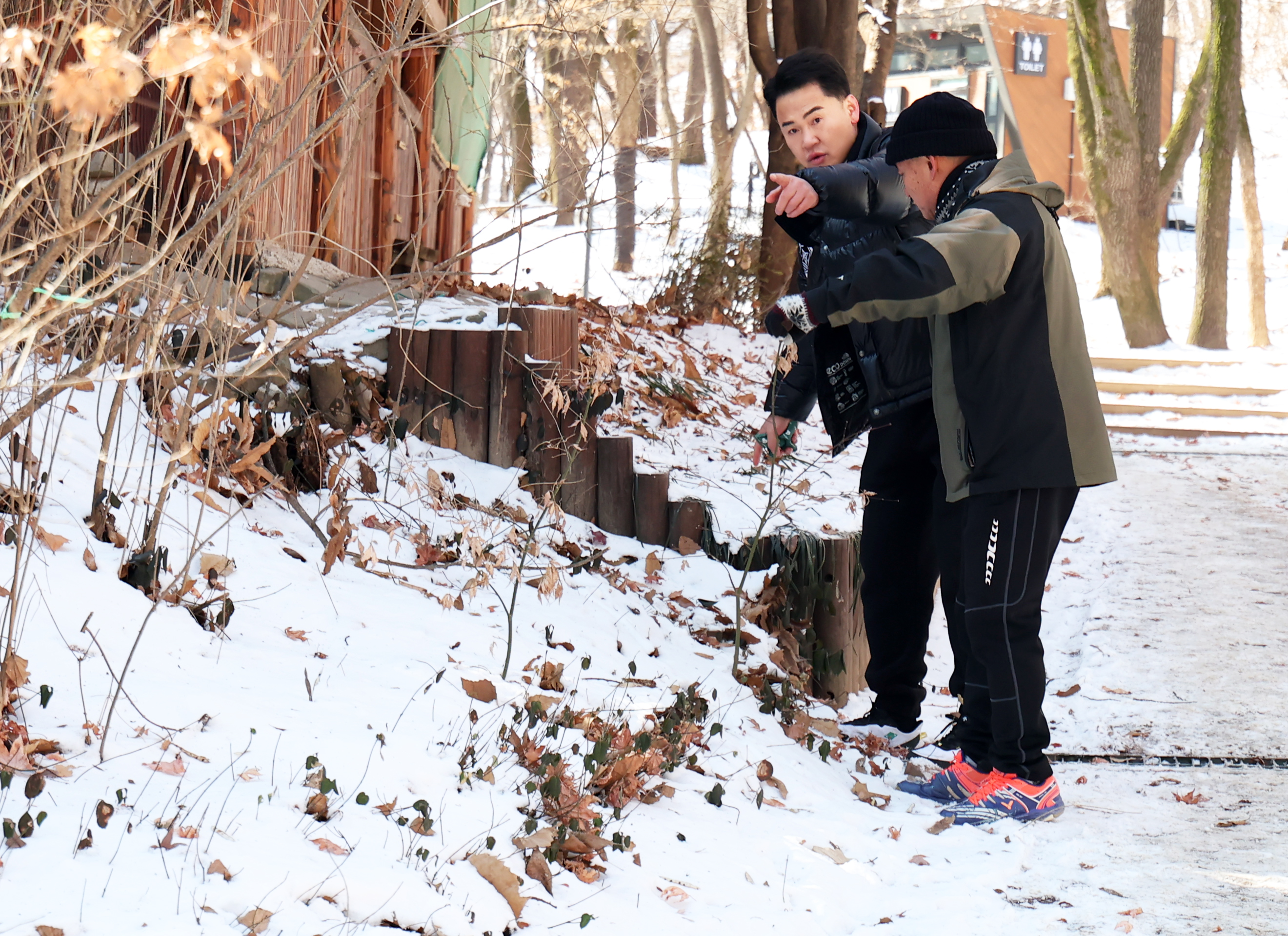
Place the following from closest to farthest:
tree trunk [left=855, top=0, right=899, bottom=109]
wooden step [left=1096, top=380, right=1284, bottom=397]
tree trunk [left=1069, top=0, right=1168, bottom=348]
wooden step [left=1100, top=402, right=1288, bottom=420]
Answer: wooden step [left=1100, top=402, right=1288, bottom=420] < wooden step [left=1096, top=380, right=1284, bottom=397] < tree trunk [left=855, top=0, right=899, bottom=109] < tree trunk [left=1069, top=0, right=1168, bottom=348]

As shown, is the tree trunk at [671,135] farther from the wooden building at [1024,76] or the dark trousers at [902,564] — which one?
Answer: the wooden building at [1024,76]

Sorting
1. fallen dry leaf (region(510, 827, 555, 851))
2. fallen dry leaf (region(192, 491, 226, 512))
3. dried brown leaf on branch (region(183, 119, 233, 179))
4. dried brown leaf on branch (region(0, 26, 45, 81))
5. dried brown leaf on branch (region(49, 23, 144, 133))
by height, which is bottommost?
fallen dry leaf (region(510, 827, 555, 851))

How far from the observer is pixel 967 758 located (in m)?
3.35

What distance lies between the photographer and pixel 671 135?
3590mm

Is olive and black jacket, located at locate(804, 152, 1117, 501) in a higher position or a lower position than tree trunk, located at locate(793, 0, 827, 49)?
lower

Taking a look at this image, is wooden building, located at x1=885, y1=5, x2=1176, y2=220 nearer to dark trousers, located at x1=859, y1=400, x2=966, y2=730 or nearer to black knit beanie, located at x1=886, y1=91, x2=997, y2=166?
dark trousers, located at x1=859, y1=400, x2=966, y2=730

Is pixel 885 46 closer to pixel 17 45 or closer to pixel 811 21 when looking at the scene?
pixel 811 21

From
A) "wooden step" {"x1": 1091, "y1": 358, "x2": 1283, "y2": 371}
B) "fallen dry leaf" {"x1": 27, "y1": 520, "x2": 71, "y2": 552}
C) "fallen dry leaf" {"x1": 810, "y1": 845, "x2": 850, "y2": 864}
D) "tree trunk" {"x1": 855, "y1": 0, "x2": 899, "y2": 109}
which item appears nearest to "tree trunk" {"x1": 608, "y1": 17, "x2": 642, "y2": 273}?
"tree trunk" {"x1": 855, "y1": 0, "x2": 899, "y2": 109}

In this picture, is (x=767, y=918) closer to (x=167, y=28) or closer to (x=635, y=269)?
(x=167, y=28)

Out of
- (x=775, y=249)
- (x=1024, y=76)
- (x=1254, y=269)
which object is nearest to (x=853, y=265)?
(x=775, y=249)

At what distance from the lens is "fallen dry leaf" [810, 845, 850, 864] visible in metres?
2.83

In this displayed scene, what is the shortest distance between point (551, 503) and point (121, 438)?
1.39 m

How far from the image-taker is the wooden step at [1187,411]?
11062 mm

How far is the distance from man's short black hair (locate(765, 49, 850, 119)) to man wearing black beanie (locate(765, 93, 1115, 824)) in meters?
0.37
